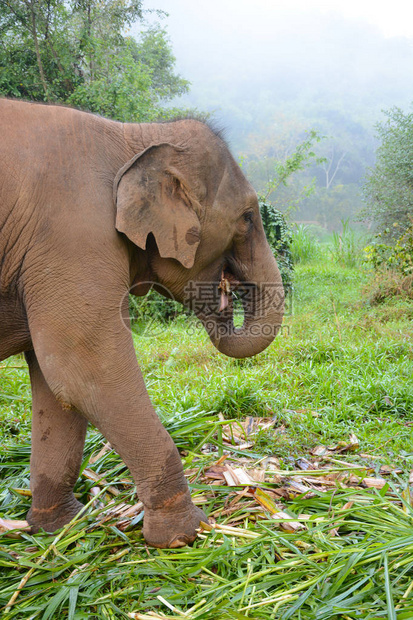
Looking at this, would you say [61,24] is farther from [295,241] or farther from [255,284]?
[255,284]

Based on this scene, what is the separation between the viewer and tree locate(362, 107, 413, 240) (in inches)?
507

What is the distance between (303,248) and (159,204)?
9.88 m

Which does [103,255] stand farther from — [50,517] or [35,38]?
[35,38]

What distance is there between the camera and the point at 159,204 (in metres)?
2.03

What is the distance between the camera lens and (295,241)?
11.5m

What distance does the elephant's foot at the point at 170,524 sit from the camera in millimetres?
2029

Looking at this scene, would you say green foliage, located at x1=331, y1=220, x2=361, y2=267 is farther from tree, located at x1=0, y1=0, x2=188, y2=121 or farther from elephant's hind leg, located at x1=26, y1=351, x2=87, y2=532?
elephant's hind leg, located at x1=26, y1=351, x2=87, y2=532

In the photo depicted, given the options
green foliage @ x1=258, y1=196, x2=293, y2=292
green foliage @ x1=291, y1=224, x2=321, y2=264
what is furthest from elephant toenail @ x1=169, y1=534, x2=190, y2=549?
green foliage @ x1=291, y1=224, x2=321, y2=264

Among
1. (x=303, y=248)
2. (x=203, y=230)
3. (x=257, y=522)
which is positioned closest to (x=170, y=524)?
(x=257, y=522)

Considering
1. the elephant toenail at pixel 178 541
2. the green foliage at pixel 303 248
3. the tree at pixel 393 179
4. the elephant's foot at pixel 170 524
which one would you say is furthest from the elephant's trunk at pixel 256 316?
the tree at pixel 393 179

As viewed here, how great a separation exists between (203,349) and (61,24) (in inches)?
287

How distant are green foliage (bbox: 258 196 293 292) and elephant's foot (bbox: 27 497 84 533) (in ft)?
22.0

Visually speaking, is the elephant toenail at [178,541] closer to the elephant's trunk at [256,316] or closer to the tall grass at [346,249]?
the elephant's trunk at [256,316]

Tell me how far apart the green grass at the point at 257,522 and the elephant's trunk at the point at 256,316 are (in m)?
0.63
